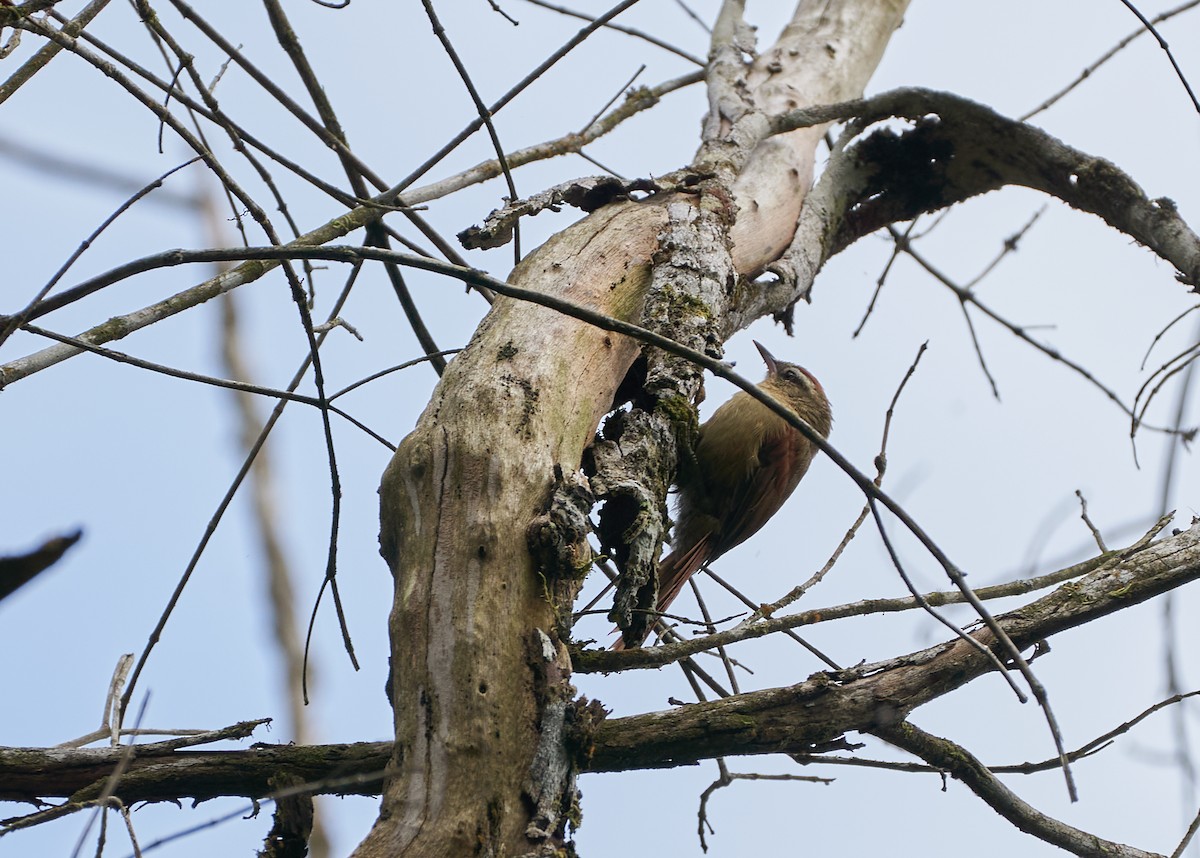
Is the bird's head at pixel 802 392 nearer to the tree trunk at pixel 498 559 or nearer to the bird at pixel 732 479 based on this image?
the bird at pixel 732 479

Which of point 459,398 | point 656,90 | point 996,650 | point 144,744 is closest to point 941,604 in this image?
point 996,650

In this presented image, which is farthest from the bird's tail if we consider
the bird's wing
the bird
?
the bird's wing

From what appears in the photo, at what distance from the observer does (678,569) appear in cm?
415

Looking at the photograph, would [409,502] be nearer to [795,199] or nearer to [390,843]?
[390,843]

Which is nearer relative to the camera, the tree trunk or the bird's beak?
the tree trunk

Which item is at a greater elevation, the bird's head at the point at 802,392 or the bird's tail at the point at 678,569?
the bird's head at the point at 802,392

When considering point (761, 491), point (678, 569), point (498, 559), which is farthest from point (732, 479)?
point (498, 559)

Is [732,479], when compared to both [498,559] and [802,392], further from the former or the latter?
[498,559]

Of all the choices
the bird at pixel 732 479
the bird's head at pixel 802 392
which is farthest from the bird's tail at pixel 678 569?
the bird's head at pixel 802 392

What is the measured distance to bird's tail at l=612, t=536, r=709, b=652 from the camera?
4023 mm

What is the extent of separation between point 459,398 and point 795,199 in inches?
83.5

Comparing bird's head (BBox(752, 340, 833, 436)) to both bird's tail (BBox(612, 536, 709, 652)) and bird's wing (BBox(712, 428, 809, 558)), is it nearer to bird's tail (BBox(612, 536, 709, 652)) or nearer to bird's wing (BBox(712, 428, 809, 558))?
bird's wing (BBox(712, 428, 809, 558))

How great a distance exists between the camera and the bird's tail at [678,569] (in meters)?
4.02

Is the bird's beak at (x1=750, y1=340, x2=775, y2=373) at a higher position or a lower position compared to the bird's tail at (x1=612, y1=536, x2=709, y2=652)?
higher
